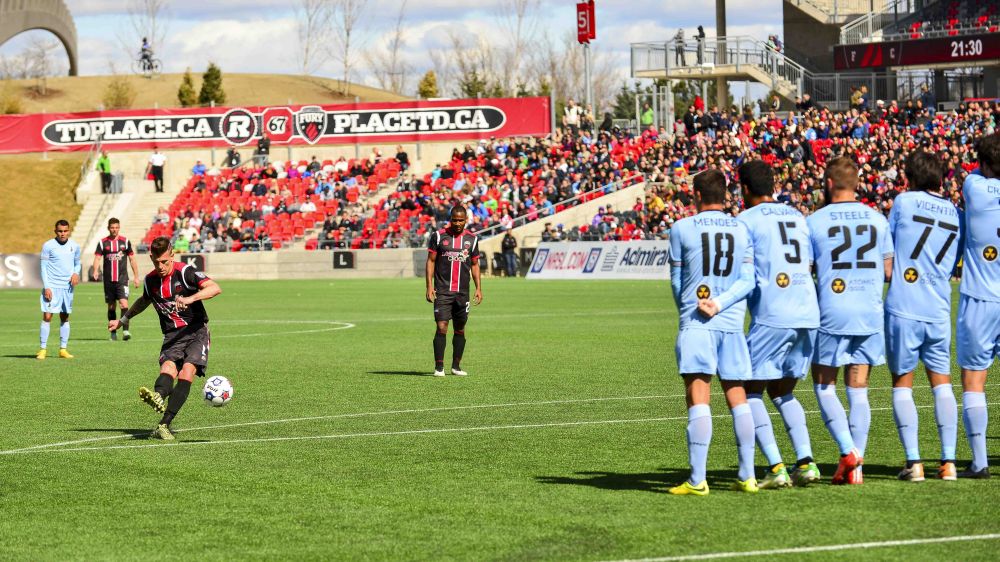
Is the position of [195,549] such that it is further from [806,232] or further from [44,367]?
[44,367]

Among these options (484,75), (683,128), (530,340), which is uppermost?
(484,75)

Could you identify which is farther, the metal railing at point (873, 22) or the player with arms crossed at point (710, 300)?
the metal railing at point (873, 22)

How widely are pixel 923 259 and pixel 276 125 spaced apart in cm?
5847

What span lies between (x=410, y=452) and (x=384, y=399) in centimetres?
403

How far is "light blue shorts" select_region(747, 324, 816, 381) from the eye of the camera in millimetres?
8711

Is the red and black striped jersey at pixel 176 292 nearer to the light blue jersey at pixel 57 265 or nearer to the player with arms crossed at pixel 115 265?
the light blue jersey at pixel 57 265

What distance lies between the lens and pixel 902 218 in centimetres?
909

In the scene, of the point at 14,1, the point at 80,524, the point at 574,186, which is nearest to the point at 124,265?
the point at 80,524

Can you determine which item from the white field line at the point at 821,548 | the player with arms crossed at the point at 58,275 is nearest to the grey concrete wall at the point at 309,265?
the player with arms crossed at the point at 58,275

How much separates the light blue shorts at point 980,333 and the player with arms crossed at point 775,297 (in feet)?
3.84

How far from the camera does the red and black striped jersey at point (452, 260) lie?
1767 cm

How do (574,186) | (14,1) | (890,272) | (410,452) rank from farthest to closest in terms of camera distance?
(14,1)
(574,186)
(410,452)
(890,272)

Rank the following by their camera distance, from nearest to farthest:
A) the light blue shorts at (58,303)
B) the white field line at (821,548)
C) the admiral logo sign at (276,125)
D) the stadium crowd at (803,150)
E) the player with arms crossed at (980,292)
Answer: the white field line at (821,548)
the player with arms crossed at (980,292)
the light blue shorts at (58,303)
the stadium crowd at (803,150)
the admiral logo sign at (276,125)

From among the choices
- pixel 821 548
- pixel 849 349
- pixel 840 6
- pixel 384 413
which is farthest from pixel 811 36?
pixel 821 548
